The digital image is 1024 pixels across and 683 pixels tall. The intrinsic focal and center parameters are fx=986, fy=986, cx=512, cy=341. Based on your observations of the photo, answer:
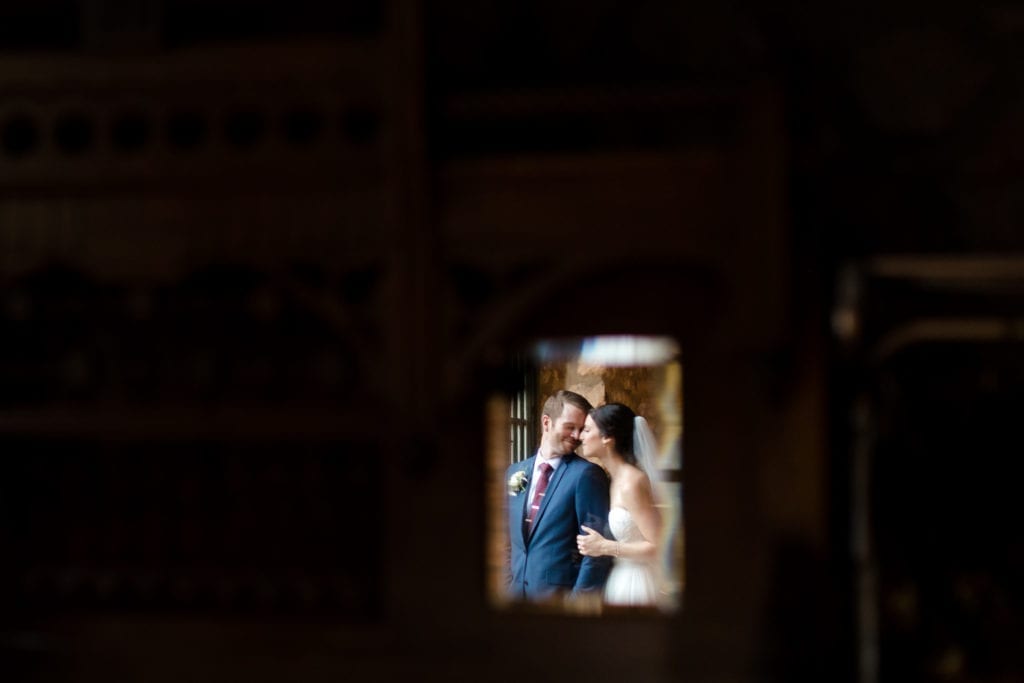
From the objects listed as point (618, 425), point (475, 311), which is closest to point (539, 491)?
point (618, 425)

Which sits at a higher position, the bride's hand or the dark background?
the dark background

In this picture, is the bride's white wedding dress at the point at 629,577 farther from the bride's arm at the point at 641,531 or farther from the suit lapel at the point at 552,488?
the suit lapel at the point at 552,488

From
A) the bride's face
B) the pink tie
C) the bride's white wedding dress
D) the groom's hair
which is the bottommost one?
the bride's white wedding dress

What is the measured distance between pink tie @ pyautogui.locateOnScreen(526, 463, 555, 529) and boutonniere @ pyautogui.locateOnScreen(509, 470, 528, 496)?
95mm

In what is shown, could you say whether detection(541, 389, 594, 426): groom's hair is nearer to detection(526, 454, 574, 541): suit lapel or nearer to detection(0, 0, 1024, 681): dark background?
detection(526, 454, 574, 541): suit lapel

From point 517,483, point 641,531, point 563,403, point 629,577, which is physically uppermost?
point 563,403

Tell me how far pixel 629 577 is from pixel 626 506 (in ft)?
0.58

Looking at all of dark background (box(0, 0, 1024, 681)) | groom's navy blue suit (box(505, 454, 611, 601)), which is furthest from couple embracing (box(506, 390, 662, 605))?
dark background (box(0, 0, 1024, 681))

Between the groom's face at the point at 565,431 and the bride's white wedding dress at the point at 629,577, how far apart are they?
224mm

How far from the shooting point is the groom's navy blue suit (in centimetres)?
241

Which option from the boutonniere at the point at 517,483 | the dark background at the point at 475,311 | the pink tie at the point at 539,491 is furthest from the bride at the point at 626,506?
the dark background at the point at 475,311

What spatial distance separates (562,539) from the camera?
2441 mm

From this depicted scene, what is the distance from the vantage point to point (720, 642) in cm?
157

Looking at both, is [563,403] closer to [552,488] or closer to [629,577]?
[552,488]
